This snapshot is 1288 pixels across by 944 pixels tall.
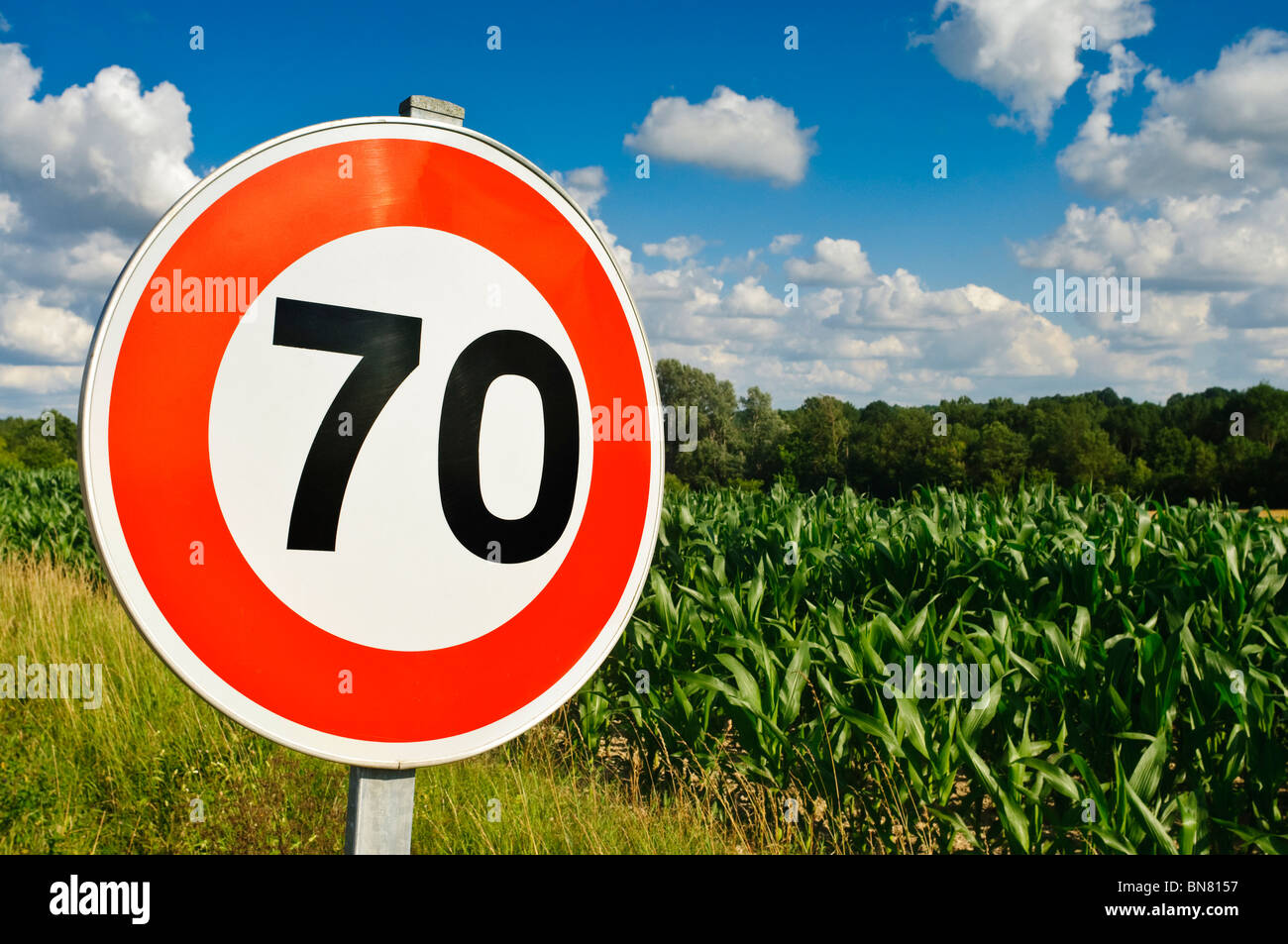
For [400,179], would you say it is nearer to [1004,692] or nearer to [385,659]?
[385,659]

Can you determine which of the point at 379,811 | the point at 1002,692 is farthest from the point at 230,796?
the point at 1002,692

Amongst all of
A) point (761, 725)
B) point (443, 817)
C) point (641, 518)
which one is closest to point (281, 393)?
point (641, 518)

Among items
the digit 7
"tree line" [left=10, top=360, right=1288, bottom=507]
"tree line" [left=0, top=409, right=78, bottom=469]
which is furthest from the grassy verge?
"tree line" [left=0, top=409, right=78, bottom=469]

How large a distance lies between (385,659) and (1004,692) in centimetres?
376

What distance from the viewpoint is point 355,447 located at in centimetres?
103

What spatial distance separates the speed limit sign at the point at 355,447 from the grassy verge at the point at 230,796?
1883mm

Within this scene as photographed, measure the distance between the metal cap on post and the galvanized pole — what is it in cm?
85

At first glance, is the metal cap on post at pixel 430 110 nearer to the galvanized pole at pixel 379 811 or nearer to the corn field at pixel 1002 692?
the galvanized pole at pixel 379 811

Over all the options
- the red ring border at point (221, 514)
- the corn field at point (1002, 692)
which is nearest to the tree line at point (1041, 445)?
the corn field at point (1002, 692)

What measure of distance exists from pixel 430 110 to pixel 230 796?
3.36 metres

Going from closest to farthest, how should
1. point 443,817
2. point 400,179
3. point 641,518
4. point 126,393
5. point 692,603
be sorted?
point 126,393
point 400,179
point 641,518
point 443,817
point 692,603

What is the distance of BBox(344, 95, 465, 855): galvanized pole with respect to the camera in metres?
0.97

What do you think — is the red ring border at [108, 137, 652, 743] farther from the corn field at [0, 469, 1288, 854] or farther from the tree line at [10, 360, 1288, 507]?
the tree line at [10, 360, 1288, 507]

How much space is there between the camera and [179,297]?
0.99 metres
